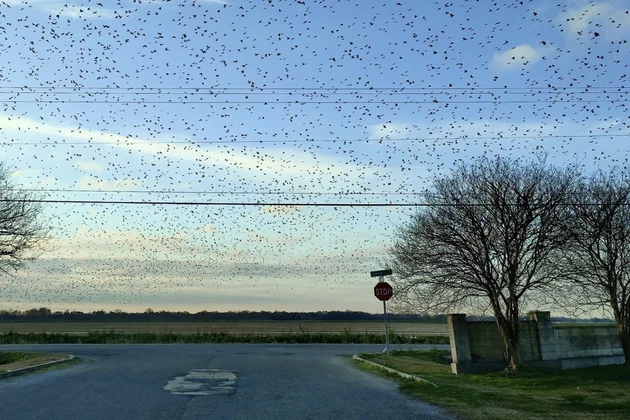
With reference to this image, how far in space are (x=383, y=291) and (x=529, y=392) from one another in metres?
9.77

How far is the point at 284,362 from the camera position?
79.9ft

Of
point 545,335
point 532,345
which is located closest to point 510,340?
point 532,345

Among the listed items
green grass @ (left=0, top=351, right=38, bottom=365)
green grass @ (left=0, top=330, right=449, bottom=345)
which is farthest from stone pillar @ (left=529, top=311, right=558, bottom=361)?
green grass @ (left=0, top=351, right=38, bottom=365)

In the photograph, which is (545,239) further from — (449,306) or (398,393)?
(398,393)

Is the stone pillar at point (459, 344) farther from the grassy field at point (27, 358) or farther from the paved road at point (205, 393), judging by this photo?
the grassy field at point (27, 358)

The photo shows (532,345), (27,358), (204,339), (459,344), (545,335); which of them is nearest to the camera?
(459,344)

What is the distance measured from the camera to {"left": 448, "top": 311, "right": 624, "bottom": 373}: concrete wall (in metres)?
22.5

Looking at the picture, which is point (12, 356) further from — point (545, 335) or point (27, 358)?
point (545, 335)

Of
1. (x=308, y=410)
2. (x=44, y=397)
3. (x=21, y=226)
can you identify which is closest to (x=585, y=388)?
(x=308, y=410)

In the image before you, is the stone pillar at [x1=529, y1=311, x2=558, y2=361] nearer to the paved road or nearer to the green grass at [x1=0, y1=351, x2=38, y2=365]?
the paved road

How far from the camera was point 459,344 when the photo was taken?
22453 mm

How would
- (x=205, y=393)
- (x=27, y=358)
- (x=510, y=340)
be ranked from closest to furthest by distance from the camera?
(x=205, y=393) < (x=510, y=340) < (x=27, y=358)

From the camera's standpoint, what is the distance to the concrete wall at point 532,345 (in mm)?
22531

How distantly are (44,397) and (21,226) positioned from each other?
17123 mm
